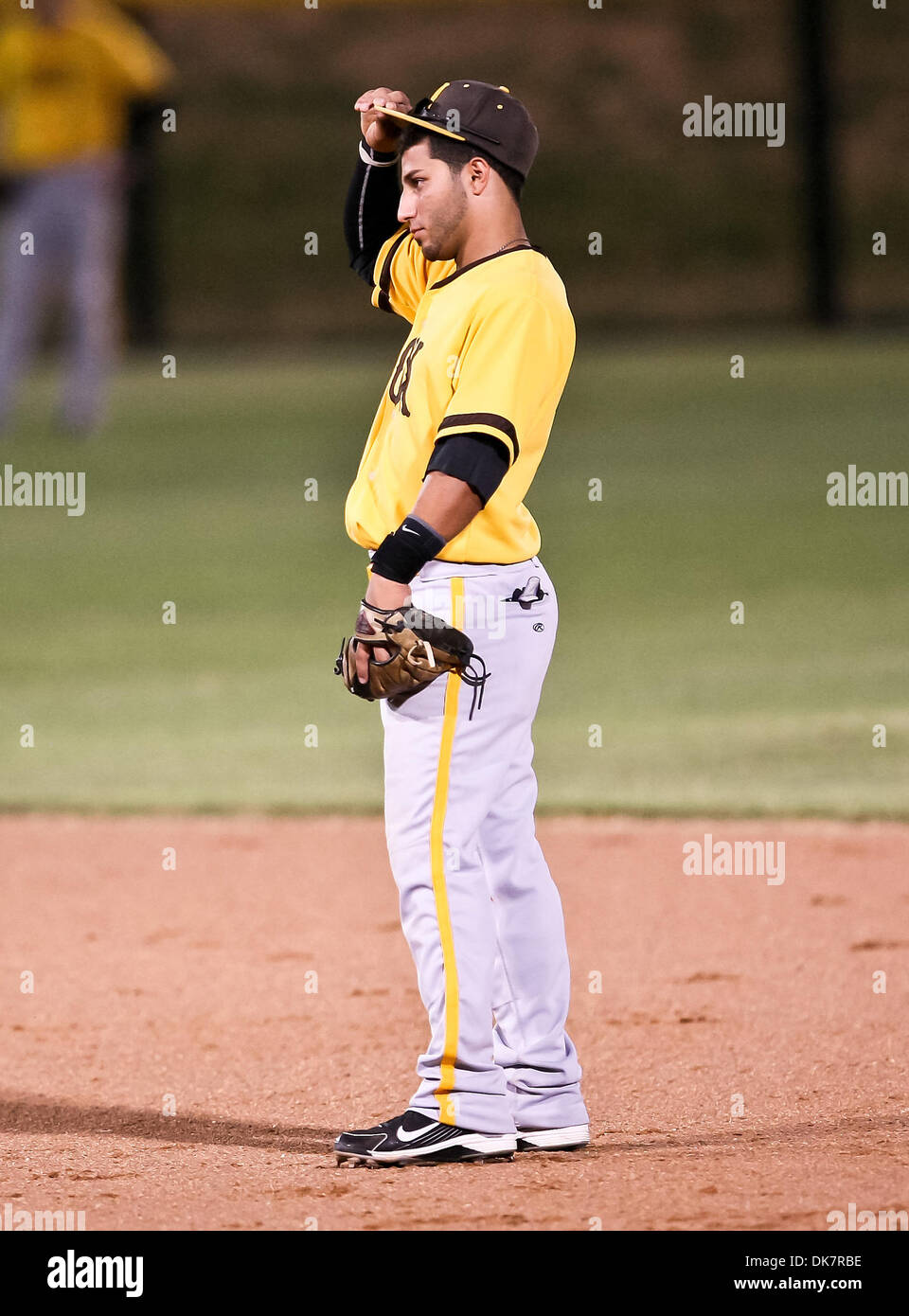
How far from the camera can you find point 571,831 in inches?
261

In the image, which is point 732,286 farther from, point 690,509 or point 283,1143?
point 283,1143

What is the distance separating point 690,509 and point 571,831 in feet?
19.7

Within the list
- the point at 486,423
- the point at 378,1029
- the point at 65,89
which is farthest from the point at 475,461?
the point at 65,89

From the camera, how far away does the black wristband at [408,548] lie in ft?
10.9

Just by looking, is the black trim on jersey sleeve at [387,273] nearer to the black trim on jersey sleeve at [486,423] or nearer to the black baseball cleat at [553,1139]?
the black trim on jersey sleeve at [486,423]

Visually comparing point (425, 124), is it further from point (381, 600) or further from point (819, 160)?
point (819, 160)

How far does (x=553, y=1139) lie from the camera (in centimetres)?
369

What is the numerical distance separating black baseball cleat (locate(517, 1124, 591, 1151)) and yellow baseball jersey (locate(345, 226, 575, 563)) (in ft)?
3.39

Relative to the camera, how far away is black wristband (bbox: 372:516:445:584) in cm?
331

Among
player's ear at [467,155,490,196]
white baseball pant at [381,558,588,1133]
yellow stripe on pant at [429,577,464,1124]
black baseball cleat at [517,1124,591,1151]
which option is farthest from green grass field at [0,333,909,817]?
player's ear at [467,155,490,196]

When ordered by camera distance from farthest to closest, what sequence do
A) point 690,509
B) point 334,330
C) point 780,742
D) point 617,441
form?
point 334,330 → point 617,441 → point 690,509 → point 780,742

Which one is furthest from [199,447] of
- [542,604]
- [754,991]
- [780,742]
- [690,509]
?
[542,604]

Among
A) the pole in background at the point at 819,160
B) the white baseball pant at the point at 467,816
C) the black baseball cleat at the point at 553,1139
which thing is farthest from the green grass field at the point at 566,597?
the white baseball pant at the point at 467,816

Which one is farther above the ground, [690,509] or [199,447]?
[199,447]
